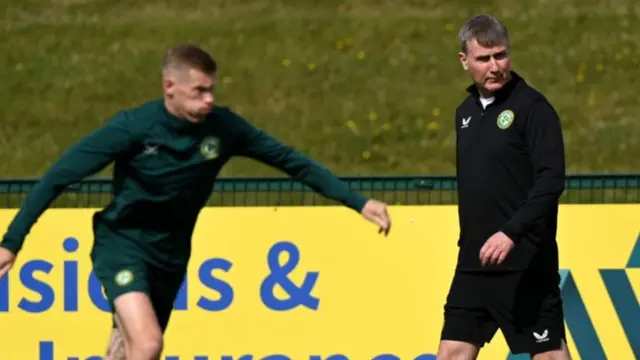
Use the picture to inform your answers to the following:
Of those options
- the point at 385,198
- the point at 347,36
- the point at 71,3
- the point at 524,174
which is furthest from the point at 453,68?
the point at 524,174

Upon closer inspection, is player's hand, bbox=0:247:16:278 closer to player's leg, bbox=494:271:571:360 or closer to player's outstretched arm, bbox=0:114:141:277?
player's outstretched arm, bbox=0:114:141:277

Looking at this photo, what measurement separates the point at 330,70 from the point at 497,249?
12374mm

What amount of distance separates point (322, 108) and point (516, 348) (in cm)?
1074

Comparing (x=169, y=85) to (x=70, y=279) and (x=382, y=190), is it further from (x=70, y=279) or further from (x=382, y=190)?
(x=382, y=190)

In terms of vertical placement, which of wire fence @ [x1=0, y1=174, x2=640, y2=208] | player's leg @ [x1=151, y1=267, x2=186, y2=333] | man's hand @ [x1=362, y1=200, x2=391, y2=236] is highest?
wire fence @ [x1=0, y1=174, x2=640, y2=208]

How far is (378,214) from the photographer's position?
7414 mm

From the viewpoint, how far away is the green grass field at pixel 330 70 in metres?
17.2

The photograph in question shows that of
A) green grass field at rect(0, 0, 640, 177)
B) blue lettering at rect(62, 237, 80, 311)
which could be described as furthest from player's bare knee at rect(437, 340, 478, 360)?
green grass field at rect(0, 0, 640, 177)

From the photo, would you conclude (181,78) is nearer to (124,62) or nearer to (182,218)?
(182,218)

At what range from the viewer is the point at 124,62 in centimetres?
2027

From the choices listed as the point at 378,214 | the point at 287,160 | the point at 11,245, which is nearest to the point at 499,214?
the point at 378,214

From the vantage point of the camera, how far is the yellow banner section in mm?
10297

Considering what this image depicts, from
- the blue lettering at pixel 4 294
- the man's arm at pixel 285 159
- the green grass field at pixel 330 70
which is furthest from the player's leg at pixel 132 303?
the green grass field at pixel 330 70

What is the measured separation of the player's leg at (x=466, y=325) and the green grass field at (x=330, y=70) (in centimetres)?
833
